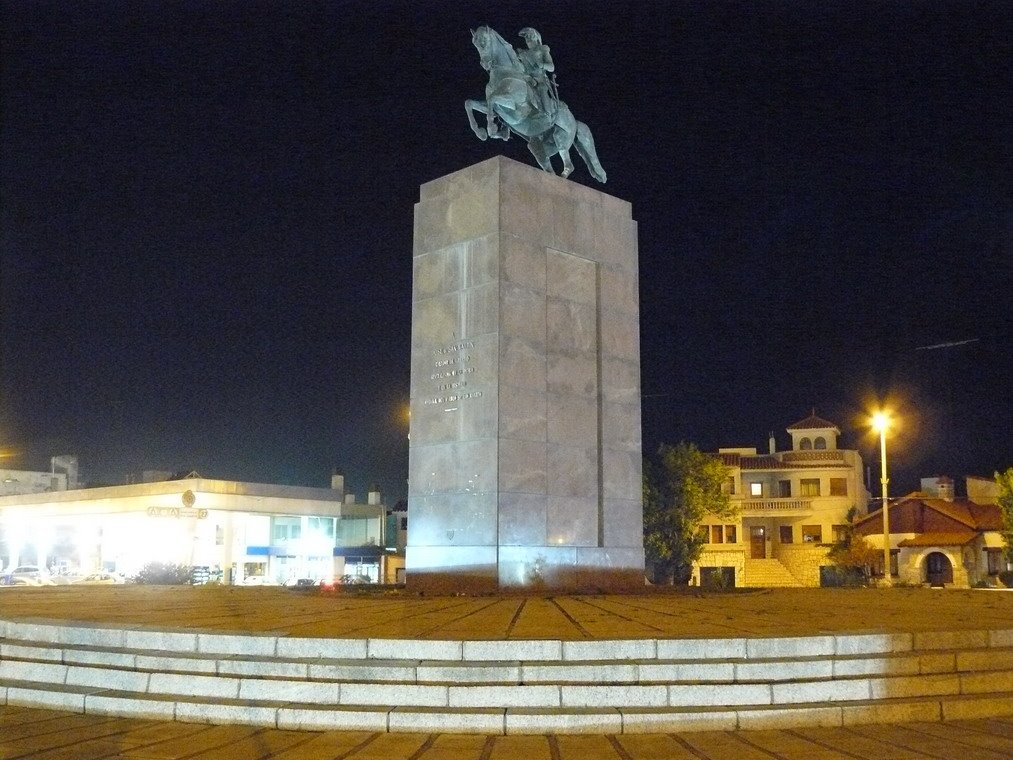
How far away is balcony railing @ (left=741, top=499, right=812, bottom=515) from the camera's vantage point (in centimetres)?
6750

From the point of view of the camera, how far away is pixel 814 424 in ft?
240

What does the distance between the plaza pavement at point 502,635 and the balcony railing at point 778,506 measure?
174 feet

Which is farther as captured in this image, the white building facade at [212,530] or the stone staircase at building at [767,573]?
the stone staircase at building at [767,573]

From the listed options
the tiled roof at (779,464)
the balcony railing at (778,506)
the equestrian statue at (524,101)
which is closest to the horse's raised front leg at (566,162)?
the equestrian statue at (524,101)

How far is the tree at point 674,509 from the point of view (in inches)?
2050

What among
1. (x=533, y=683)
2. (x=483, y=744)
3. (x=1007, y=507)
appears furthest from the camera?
(x=1007, y=507)

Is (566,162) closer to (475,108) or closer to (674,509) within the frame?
(475,108)

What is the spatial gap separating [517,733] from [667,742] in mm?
1242

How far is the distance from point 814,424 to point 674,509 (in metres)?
23.8

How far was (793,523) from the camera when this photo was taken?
68812 mm

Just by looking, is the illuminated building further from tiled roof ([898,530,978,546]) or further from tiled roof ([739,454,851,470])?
tiled roof ([898,530,978,546])

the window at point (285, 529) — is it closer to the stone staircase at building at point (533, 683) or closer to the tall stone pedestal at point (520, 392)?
the tall stone pedestal at point (520, 392)

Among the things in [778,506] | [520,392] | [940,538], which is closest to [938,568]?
[940,538]

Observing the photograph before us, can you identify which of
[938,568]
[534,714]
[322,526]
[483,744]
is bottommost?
[938,568]
